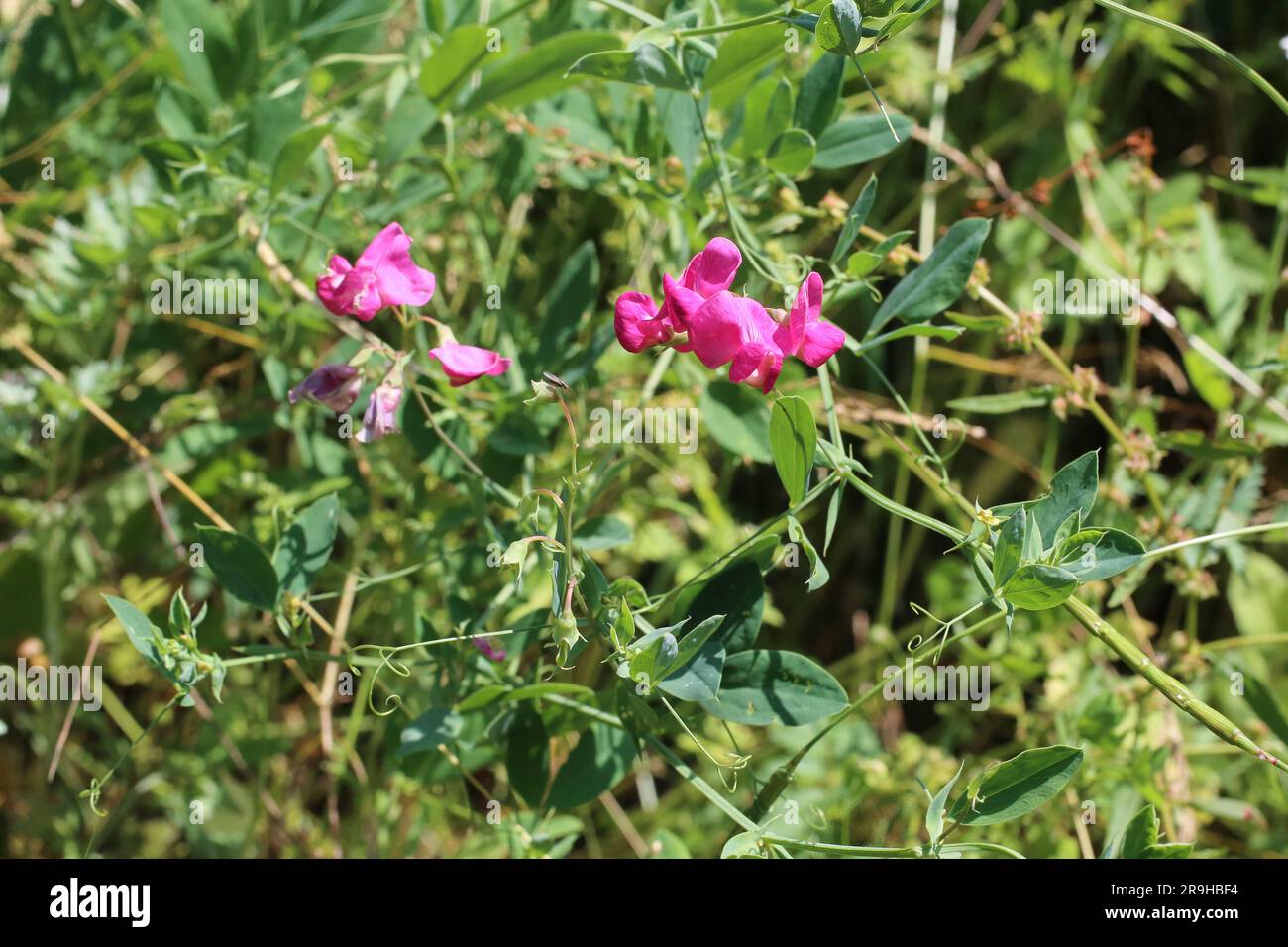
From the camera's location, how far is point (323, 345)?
1.62 m

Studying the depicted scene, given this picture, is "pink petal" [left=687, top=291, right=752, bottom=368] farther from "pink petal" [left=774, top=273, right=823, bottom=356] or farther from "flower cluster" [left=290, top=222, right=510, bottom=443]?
"flower cluster" [left=290, top=222, right=510, bottom=443]

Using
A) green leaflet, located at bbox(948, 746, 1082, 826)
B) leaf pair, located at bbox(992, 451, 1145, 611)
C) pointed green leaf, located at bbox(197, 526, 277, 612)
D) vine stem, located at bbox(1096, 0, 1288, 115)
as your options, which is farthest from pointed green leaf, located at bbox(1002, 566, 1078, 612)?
pointed green leaf, located at bbox(197, 526, 277, 612)

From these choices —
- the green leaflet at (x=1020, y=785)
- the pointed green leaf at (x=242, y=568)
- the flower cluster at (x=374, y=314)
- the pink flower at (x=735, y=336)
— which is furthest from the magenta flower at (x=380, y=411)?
the green leaflet at (x=1020, y=785)

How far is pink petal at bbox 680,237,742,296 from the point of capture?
0.84 m

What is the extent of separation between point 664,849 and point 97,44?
3.92 ft

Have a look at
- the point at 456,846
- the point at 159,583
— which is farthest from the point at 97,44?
the point at 456,846

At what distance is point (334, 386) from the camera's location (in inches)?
37.6

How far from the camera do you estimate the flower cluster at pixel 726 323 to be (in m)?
0.82

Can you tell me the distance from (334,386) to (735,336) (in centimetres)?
36

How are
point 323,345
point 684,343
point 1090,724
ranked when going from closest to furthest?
point 684,343 < point 1090,724 < point 323,345

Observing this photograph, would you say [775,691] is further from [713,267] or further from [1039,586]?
[713,267]

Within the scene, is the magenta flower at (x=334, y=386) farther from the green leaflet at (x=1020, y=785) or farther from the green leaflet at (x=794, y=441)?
the green leaflet at (x=1020, y=785)

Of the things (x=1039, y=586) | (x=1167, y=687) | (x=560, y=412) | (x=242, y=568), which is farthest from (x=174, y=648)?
(x=1167, y=687)

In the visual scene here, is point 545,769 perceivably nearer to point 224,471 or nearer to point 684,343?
point 684,343
